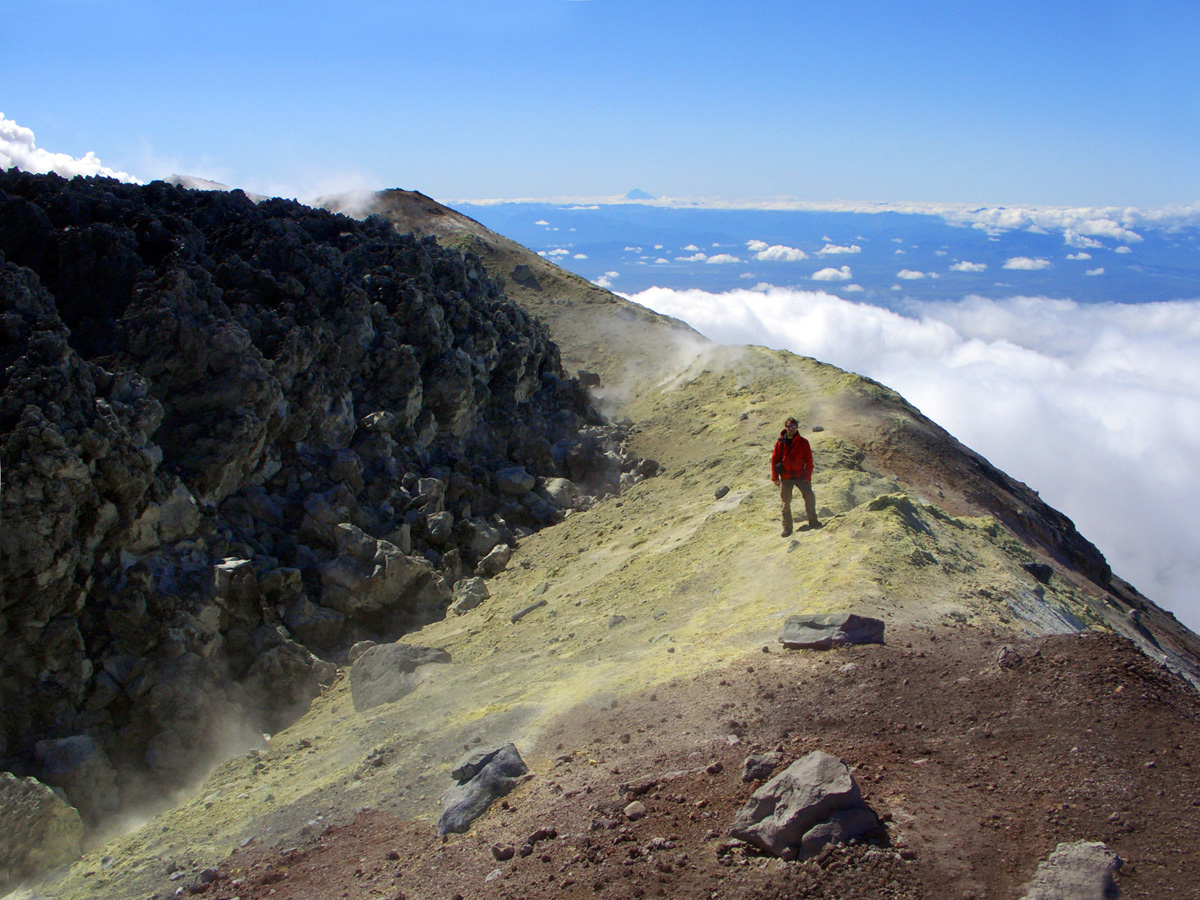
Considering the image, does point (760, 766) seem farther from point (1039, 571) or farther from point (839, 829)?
point (1039, 571)

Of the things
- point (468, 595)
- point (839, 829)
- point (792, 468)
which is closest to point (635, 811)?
point (839, 829)

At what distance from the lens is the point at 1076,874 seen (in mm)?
4551

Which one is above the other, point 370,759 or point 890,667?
point 890,667

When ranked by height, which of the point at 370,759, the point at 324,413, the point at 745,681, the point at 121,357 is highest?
the point at 121,357

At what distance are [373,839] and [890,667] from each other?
16.2 feet

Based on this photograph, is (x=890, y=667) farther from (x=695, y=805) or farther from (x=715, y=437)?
(x=715, y=437)

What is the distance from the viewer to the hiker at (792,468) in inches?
481

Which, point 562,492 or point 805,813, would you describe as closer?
point 805,813

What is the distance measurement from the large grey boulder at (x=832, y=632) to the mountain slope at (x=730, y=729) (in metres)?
0.23

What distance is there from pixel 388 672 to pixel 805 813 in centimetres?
740

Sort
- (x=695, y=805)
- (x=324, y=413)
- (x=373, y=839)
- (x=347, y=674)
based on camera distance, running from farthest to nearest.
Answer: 1. (x=324, y=413)
2. (x=347, y=674)
3. (x=373, y=839)
4. (x=695, y=805)

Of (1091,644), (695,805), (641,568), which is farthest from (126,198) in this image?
(1091,644)

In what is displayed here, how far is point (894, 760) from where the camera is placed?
5.97 m

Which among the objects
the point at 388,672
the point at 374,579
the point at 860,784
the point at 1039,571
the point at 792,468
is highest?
the point at 792,468
